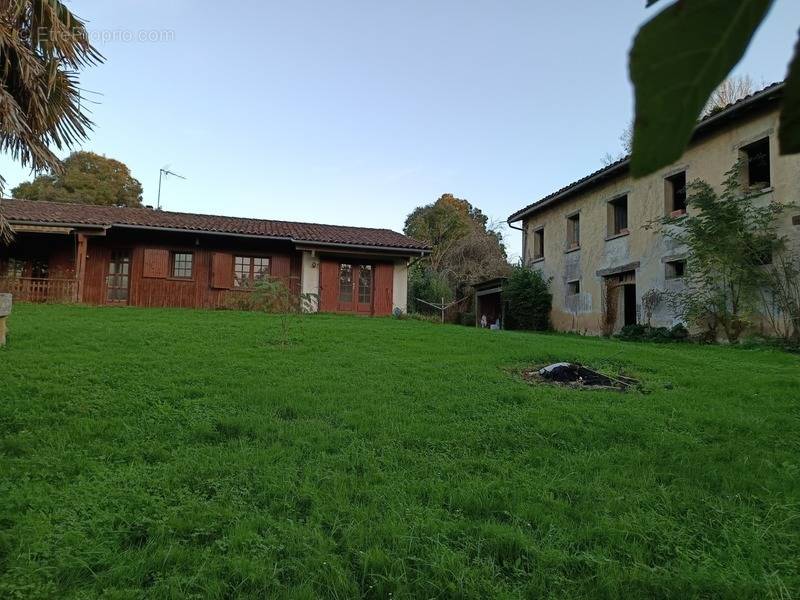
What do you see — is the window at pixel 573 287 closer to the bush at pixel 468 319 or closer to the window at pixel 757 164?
the bush at pixel 468 319

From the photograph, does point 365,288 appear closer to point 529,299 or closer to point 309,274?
point 309,274

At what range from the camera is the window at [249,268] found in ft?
51.8

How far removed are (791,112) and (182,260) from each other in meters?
16.9

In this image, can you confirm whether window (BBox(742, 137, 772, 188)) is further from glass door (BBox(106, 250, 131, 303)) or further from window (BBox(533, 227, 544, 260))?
glass door (BBox(106, 250, 131, 303))

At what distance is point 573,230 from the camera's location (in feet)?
55.3

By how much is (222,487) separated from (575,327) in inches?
568

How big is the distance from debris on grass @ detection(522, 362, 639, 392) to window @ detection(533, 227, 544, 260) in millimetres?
12779

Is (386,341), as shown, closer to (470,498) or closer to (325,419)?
(325,419)

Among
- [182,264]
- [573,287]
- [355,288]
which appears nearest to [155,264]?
[182,264]

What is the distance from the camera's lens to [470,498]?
296cm

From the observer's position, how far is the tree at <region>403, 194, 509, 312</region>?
23.3 m

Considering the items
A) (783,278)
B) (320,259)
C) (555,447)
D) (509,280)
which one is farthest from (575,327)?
(555,447)

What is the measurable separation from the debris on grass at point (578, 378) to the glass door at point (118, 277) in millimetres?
13286

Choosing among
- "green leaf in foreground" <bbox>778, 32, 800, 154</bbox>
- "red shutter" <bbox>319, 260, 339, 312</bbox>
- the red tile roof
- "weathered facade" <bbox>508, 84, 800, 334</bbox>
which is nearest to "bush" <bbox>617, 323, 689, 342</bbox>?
Answer: "weathered facade" <bbox>508, 84, 800, 334</bbox>
